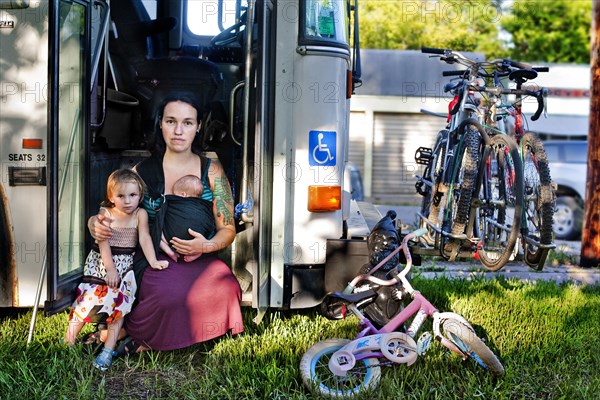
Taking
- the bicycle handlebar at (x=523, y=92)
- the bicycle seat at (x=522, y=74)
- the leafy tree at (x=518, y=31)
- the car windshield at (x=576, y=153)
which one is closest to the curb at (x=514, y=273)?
the bicycle handlebar at (x=523, y=92)

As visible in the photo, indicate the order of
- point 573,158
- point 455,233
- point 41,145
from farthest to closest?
point 573,158
point 455,233
point 41,145

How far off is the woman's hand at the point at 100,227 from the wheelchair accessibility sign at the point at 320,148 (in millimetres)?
1345

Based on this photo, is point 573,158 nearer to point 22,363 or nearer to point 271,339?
point 271,339

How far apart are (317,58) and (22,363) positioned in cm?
260

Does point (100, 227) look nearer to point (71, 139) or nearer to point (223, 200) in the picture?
point (71, 139)

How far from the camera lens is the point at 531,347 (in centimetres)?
561

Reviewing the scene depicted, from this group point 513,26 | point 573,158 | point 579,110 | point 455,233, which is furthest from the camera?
point 513,26

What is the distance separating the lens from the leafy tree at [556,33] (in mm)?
37125

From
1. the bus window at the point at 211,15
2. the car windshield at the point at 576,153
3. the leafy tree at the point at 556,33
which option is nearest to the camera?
the bus window at the point at 211,15

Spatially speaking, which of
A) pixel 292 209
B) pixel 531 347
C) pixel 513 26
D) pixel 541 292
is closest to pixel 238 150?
pixel 292 209

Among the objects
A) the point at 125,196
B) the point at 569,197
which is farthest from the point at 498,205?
the point at 569,197

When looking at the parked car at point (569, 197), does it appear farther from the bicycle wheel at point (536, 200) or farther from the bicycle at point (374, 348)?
the bicycle at point (374, 348)

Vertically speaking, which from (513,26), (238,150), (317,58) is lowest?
(238,150)

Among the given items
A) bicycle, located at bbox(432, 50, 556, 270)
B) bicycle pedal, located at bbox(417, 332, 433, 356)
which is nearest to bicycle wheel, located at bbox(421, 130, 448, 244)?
bicycle, located at bbox(432, 50, 556, 270)
